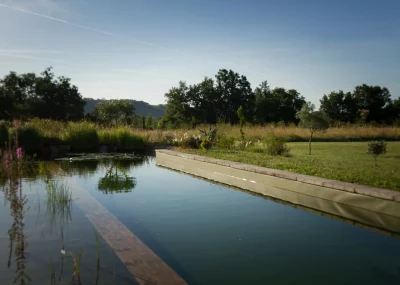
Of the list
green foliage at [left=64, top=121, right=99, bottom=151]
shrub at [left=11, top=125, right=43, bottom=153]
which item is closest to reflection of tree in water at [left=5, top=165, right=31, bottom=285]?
shrub at [left=11, top=125, right=43, bottom=153]

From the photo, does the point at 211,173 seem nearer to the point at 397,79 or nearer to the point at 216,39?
the point at 216,39

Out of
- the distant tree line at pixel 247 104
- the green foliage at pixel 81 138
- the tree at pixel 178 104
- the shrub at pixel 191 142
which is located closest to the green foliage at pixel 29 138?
the green foliage at pixel 81 138

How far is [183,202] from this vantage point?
5.34 m

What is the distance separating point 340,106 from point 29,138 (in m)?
30.0

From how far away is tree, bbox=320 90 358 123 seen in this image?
32.5m

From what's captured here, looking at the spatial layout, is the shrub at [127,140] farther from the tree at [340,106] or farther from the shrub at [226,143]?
the tree at [340,106]

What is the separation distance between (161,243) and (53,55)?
11.2 m

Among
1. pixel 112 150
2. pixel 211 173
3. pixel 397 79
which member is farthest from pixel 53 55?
pixel 397 79

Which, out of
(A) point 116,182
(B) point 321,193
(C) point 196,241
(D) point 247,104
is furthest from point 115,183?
(D) point 247,104

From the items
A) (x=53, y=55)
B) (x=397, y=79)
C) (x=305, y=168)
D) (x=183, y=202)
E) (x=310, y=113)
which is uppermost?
(x=53, y=55)

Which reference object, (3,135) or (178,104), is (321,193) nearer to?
(3,135)

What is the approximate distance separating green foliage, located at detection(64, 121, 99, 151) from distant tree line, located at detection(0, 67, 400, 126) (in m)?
15.8

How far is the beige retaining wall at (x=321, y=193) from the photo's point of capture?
3.99 meters

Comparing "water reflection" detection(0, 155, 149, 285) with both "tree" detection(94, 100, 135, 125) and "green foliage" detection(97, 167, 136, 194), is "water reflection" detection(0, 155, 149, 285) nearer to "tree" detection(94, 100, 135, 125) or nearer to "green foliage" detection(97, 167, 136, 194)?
"green foliage" detection(97, 167, 136, 194)
